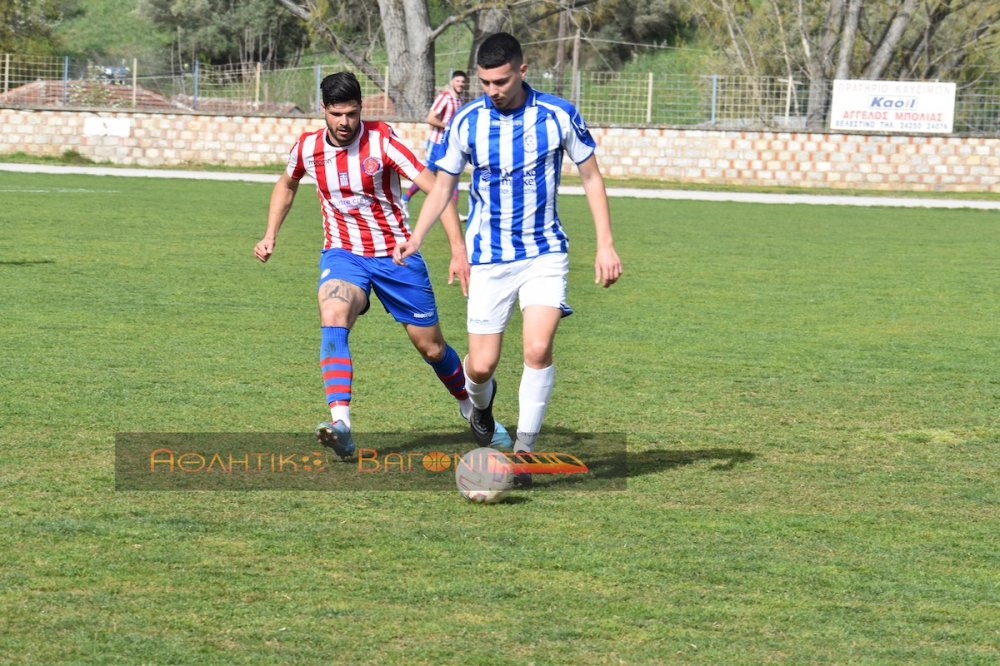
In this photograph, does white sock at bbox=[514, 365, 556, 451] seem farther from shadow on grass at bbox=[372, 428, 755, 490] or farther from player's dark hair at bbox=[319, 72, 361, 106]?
player's dark hair at bbox=[319, 72, 361, 106]

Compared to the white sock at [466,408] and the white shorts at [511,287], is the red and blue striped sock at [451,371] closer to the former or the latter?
the white sock at [466,408]

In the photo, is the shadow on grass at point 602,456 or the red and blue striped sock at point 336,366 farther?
the red and blue striped sock at point 336,366

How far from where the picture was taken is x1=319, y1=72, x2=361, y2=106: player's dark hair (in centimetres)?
687

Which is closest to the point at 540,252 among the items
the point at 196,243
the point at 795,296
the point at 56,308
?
the point at 56,308

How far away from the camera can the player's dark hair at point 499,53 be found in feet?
20.2

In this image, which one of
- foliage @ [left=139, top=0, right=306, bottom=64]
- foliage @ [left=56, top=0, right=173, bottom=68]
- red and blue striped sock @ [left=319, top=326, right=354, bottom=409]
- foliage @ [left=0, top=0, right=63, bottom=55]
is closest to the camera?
red and blue striped sock @ [left=319, top=326, right=354, bottom=409]

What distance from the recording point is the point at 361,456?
23.1 feet

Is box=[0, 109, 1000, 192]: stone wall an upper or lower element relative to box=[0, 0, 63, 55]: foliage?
lower

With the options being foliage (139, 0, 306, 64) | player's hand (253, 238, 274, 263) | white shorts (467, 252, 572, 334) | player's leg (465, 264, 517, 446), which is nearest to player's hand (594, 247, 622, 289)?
white shorts (467, 252, 572, 334)

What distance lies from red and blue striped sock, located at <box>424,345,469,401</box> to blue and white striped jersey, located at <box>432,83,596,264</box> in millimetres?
876

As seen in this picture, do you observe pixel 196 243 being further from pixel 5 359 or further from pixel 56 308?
pixel 5 359

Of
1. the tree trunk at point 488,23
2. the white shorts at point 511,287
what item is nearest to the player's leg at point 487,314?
the white shorts at point 511,287

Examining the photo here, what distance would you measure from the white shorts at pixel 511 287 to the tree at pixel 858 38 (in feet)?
121

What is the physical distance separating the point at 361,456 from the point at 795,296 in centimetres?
799
